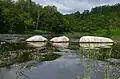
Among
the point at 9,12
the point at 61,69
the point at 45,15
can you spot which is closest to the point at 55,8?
the point at 45,15

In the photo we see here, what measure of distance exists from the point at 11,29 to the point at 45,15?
2479 cm

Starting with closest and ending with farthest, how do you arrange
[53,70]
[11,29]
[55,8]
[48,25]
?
[53,70] < [11,29] < [48,25] < [55,8]

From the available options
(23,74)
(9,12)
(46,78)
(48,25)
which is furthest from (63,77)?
(48,25)

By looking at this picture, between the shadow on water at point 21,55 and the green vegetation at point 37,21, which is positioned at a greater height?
the green vegetation at point 37,21

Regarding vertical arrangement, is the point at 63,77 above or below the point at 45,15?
below

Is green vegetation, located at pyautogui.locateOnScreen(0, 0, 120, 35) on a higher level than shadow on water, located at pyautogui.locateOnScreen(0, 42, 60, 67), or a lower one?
higher

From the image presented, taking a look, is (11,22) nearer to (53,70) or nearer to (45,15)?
(45,15)

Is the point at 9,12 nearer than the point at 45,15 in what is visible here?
Yes

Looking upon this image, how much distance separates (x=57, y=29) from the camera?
315ft

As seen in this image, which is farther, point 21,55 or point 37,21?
point 37,21

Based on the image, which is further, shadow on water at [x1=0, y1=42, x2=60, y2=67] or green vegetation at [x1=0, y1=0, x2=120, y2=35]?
green vegetation at [x1=0, y1=0, x2=120, y2=35]

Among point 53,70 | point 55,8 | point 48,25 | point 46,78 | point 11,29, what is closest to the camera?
point 46,78

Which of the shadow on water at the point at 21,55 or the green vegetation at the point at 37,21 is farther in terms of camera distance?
the green vegetation at the point at 37,21

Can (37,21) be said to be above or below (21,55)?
above
